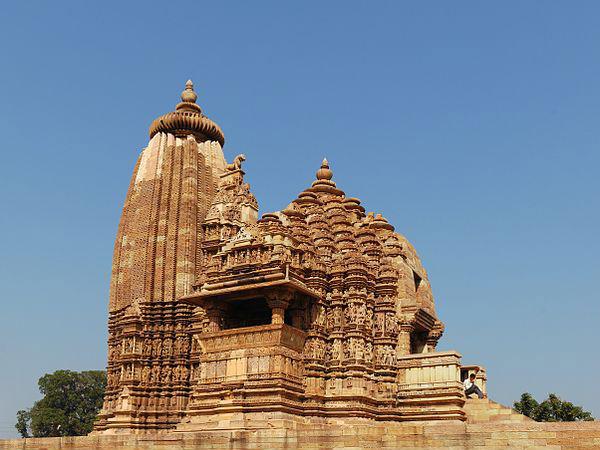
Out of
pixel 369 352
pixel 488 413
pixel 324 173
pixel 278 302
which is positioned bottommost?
pixel 488 413

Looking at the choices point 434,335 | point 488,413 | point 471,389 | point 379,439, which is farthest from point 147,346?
point 379,439

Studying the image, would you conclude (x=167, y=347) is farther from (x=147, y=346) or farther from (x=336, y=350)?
(x=336, y=350)

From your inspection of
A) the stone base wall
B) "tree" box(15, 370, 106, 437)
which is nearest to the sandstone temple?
the stone base wall

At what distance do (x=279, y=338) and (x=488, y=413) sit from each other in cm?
658

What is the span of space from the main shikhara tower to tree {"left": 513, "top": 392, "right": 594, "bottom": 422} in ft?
50.0

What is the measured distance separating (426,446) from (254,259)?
9098 millimetres

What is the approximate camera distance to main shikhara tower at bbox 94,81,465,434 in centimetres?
2225

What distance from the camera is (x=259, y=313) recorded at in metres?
24.8

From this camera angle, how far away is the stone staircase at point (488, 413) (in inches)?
819

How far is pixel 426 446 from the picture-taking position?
16.1 metres

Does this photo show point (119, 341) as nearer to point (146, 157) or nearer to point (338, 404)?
point (146, 157)

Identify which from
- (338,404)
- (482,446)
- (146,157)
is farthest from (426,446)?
(146,157)

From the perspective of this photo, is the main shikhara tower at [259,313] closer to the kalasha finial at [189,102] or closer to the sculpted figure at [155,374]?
the sculpted figure at [155,374]

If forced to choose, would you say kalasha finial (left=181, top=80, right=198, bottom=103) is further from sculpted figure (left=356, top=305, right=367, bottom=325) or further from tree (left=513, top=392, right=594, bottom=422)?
tree (left=513, top=392, right=594, bottom=422)
